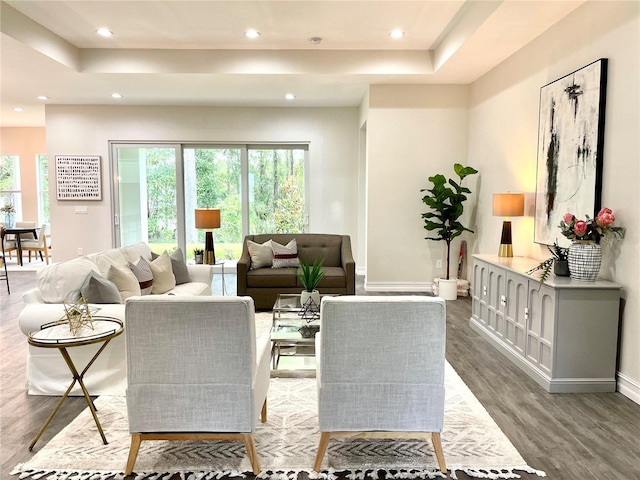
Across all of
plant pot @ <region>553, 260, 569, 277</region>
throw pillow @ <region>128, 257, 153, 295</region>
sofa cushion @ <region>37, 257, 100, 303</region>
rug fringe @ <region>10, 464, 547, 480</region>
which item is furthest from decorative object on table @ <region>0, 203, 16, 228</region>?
plant pot @ <region>553, 260, 569, 277</region>

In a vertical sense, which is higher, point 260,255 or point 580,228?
point 580,228

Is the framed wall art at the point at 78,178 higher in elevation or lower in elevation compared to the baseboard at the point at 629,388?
higher

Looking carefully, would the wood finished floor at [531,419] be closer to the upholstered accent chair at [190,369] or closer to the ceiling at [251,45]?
the upholstered accent chair at [190,369]

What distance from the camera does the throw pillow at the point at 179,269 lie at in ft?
14.4

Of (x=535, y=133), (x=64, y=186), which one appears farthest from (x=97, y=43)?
(x=535, y=133)

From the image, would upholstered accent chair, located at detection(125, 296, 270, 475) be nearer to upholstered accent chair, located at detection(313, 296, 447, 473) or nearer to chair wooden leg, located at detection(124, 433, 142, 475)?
chair wooden leg, located at detection(124, 433, 142, 475)

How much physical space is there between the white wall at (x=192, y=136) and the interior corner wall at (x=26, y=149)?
290 cm

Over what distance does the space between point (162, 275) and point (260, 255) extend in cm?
139

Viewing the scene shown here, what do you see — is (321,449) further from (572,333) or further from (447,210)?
(447,210)

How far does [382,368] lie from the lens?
6.38ft

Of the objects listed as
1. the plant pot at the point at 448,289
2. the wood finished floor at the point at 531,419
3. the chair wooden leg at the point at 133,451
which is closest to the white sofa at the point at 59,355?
the wood finished floor at the point at 531,419

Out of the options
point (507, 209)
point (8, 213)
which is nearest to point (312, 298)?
point (507, 209)

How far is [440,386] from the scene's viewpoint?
197 cm

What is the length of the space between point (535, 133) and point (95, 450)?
A: 14.0ft
